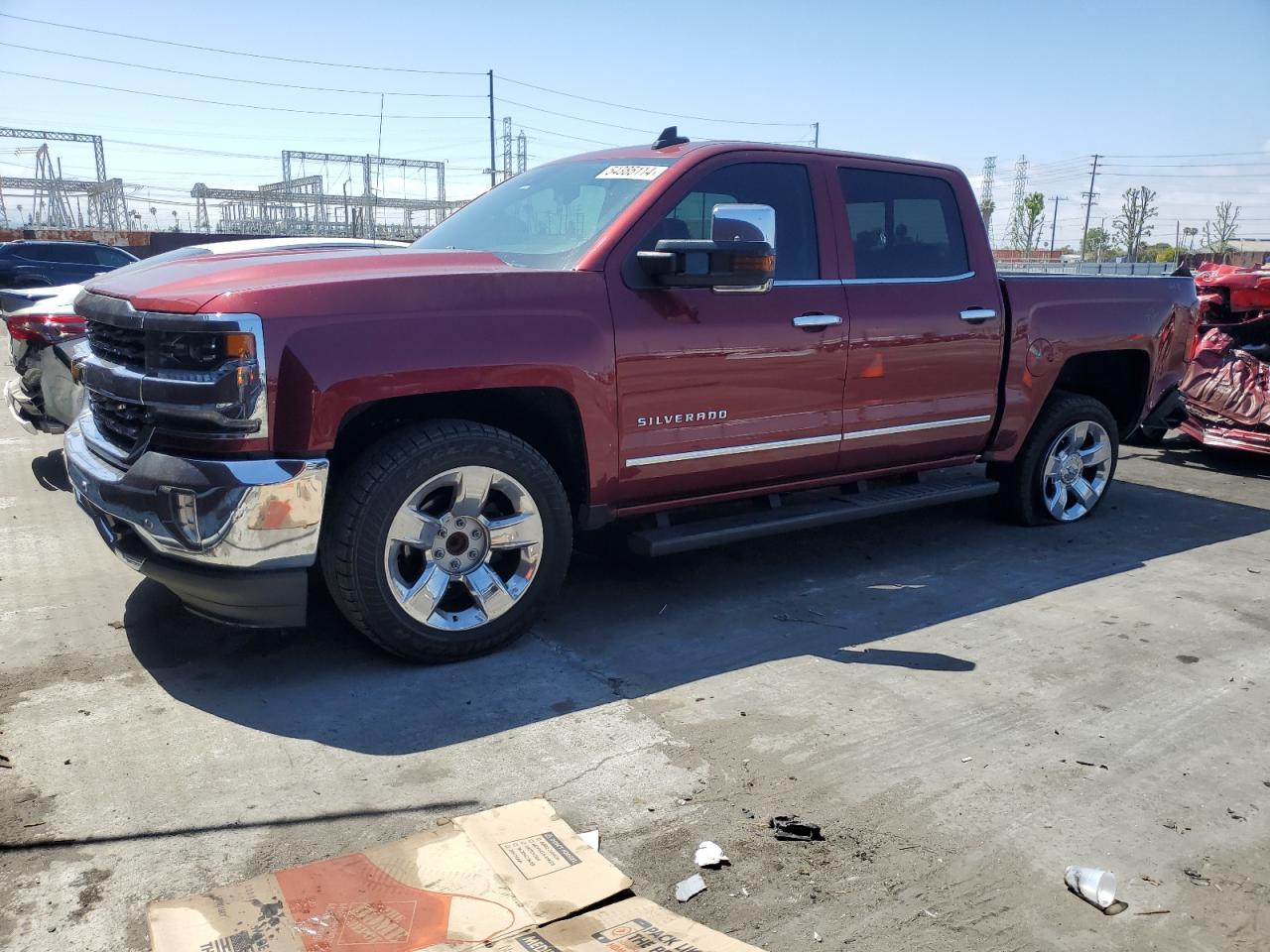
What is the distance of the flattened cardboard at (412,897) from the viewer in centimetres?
222

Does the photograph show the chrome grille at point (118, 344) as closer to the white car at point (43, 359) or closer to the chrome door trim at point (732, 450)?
the chrome door trim at point (732, 450)

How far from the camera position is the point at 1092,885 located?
2.49 m

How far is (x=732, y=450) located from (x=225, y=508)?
209 centimetres

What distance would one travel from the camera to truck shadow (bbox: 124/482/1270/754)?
3416 millimetres

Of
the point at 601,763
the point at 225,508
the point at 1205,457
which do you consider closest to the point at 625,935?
the point at 601,763

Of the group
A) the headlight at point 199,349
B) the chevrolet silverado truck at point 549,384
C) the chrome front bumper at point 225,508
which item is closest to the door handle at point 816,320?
the chevrolet silverado truck at point 549,384

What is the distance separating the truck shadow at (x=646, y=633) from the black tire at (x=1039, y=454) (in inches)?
5.0

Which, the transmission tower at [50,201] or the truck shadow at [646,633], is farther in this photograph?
the transmission tower at [50,201]

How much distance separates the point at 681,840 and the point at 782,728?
2.49 ft

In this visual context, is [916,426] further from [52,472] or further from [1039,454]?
[52,472]

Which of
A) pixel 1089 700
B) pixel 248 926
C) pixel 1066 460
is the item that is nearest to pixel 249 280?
pixel 248 926

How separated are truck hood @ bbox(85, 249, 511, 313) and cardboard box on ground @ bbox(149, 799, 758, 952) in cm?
178

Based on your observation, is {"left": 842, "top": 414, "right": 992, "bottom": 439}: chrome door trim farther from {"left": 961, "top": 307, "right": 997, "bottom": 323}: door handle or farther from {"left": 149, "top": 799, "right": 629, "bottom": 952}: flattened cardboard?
{"left": 149, "top": 799, "right": 629, "bottom": 952}: flattened cardboard

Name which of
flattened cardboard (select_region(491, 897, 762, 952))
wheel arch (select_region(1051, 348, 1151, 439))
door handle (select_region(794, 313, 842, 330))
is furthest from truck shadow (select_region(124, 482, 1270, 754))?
door handle (select_region(794, 313, 842, 330))
